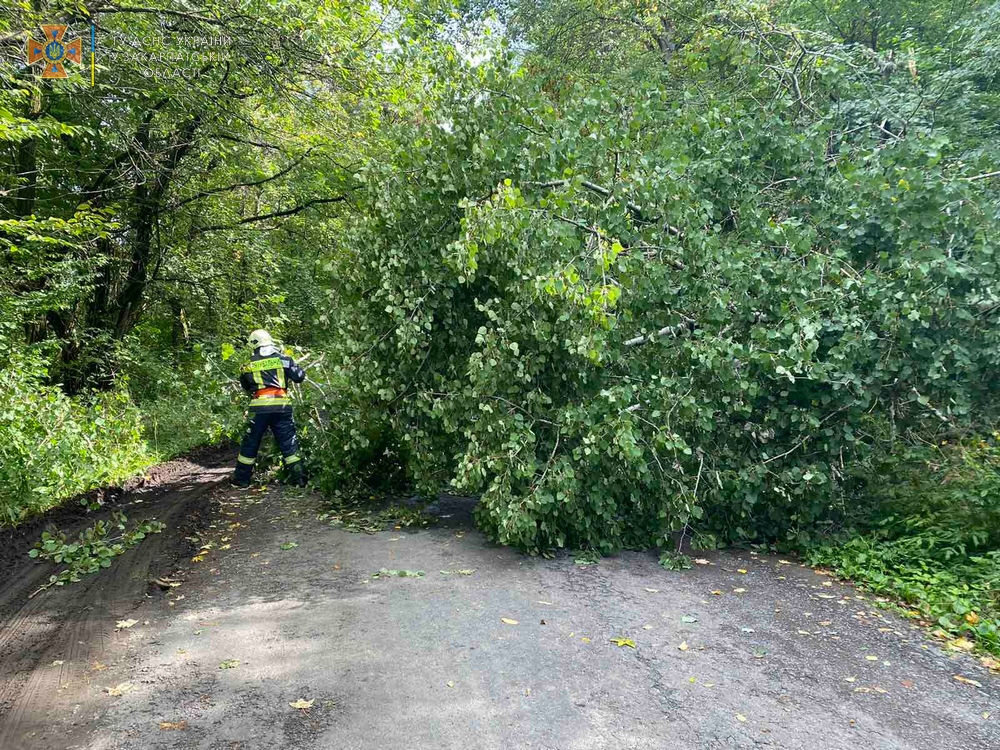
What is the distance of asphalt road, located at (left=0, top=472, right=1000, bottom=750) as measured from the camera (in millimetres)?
2922

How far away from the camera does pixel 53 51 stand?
22.7ft

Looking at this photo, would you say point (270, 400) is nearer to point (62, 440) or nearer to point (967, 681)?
point (62, 440)

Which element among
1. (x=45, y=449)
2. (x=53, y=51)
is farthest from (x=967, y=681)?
(x=53, y=51)

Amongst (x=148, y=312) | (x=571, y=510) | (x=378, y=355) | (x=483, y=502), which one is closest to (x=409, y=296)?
(x=378, y=355)

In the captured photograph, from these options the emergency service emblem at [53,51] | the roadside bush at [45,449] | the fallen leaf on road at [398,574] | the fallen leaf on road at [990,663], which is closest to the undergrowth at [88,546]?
the roadside bush at [45,449]

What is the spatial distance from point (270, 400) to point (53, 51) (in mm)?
4249

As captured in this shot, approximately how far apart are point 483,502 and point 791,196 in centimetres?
419

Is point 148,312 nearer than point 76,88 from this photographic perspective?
No

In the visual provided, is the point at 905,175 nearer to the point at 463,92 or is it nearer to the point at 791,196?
the point at 791,196

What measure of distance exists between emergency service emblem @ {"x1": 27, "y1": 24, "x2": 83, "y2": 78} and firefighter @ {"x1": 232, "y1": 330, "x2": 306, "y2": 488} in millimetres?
3482

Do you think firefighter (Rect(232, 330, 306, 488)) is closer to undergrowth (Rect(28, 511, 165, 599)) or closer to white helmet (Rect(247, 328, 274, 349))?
white helmet (Rect(247, 328, 274, 349))

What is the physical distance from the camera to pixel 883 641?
13.2 ft

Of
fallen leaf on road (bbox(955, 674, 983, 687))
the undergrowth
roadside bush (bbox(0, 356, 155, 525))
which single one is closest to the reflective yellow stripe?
roadside bush (bbox(0, 356, 155, 525))

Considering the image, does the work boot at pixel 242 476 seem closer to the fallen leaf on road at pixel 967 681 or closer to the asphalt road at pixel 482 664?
the asphalt road at pixel 482 664
